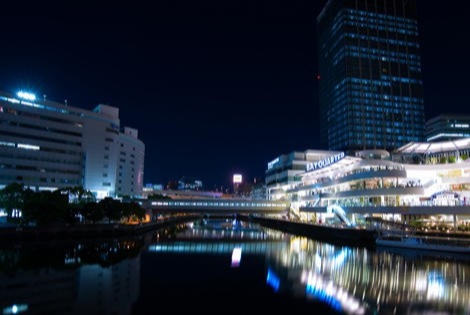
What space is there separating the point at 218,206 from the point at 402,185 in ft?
207

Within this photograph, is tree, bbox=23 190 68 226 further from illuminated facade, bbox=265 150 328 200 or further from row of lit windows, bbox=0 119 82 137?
illuminated facade, bbox=265 150 328 200

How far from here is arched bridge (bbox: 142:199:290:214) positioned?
385 feet

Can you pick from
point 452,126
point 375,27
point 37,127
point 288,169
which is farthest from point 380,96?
point 37,127

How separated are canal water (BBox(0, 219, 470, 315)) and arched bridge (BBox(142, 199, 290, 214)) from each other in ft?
207

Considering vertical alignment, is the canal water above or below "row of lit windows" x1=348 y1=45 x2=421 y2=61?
below

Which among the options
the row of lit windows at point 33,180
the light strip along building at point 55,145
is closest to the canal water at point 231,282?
the row of lit windows at point 33,180

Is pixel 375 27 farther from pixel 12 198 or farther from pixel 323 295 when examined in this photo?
pixel 323 295

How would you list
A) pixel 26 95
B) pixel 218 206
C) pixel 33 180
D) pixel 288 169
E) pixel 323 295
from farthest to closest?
1. pixel 288 169
2. pixel 218 206
3. pixel 26 95
4. pixel 33 180
5. pixel 323 295

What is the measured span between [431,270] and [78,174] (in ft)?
322

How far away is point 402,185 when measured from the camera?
6931 cm

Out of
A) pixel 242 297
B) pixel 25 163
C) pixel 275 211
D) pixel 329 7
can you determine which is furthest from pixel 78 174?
pixel 329 7

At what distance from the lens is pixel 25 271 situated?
3747 cm

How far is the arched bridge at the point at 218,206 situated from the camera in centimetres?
11744

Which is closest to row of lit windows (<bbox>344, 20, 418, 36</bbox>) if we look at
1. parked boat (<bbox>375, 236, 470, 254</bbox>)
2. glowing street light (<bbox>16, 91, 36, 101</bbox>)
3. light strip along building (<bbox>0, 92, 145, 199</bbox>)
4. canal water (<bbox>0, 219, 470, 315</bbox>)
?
light strip along building (<bbox>0, 92, 145, 199</bbox>)
